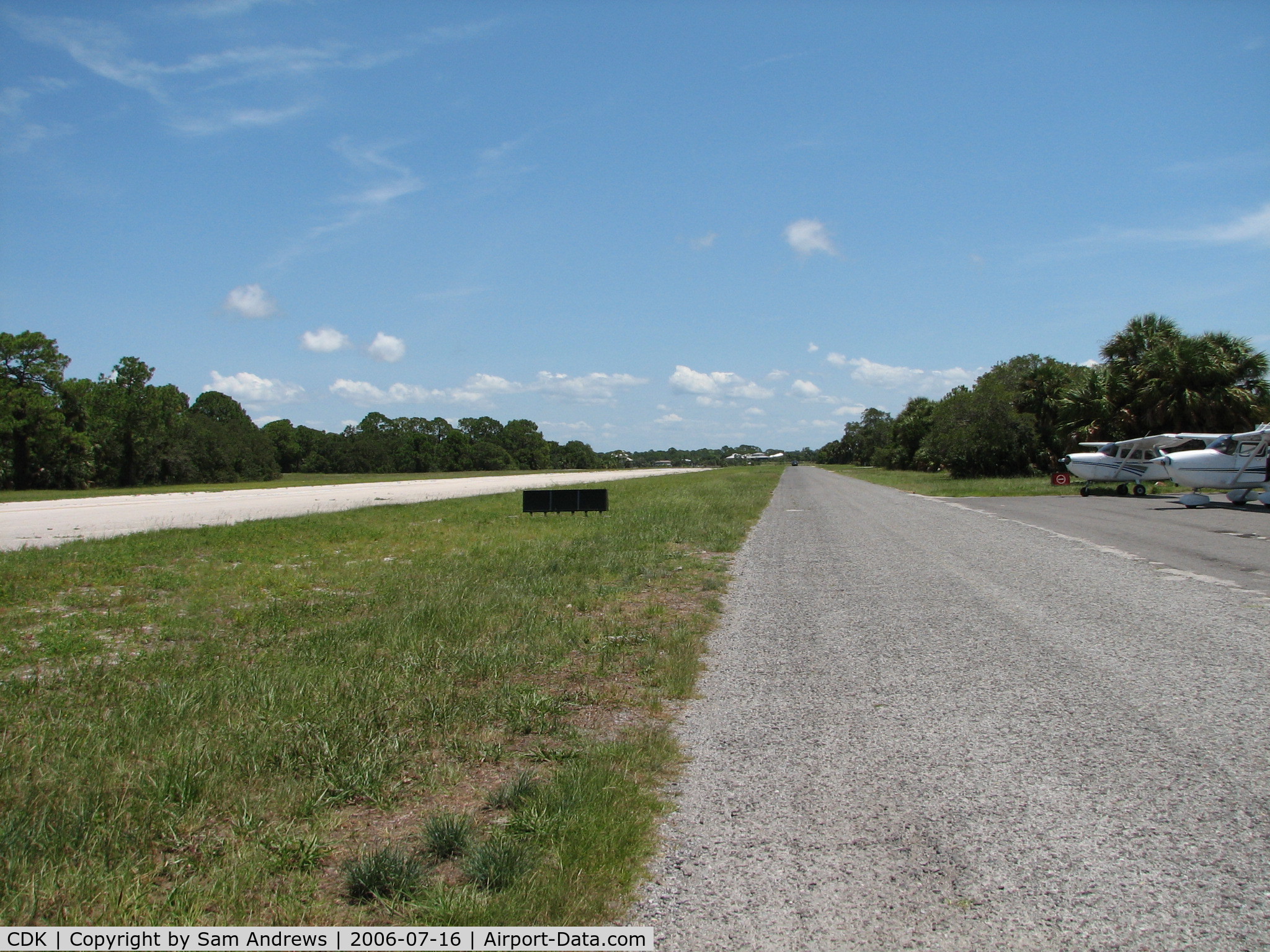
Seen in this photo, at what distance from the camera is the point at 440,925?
2719 mm

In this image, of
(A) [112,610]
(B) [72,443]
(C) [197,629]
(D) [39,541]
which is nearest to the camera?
(C) [197,629]

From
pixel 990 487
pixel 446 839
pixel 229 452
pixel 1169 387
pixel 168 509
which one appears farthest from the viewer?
pixel 229 452

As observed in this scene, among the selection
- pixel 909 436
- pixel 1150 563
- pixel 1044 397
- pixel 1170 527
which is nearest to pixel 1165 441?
pixel 1170 527

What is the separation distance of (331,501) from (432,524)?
15.9 m

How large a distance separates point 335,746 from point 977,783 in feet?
11.2

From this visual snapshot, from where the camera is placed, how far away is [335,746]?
4266 mm

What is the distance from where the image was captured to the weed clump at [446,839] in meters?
3.23

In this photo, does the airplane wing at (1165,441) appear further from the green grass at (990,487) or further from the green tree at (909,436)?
the green tree at (909,436)

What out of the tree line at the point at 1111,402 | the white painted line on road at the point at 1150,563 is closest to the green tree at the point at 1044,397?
the tree line at the point at 1111,402

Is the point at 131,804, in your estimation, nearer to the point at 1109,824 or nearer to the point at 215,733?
the point at 215,733

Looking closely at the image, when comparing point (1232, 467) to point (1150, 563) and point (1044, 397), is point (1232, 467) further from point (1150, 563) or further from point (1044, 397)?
point (1044, 397)

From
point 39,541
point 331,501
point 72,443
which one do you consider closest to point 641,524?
point 39,541

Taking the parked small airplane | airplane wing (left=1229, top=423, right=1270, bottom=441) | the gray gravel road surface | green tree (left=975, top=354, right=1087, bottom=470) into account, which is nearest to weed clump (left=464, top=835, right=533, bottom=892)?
the gray gravel road surface

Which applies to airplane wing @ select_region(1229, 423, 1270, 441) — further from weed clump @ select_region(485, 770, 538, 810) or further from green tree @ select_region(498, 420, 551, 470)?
green tree @ select_region(498, 420, 551, 470)
